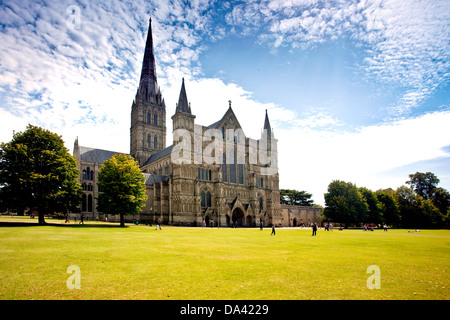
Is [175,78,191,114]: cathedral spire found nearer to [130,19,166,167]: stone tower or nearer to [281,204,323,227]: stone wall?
[130,19,166,167]: stone tower

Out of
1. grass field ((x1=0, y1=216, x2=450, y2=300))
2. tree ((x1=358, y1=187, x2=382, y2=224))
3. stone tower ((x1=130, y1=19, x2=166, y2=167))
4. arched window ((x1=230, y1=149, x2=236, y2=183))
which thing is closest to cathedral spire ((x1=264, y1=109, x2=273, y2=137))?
arched window ((x1=230, y1=149, x2=236, y2=183))

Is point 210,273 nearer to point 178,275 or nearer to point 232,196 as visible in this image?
point 178,275

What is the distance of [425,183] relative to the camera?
8894 centimetres

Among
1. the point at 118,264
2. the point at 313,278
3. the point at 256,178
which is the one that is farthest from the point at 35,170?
the point at 256,178

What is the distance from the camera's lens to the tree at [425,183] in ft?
289

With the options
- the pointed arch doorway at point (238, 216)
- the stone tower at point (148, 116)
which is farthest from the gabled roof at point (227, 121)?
the stone tower at point (148, 116)

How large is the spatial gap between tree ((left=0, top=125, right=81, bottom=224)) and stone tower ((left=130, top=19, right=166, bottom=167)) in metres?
44.0

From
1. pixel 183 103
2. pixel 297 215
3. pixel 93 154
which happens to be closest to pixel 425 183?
pixel 297 215

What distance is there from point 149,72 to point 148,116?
14.3 metres

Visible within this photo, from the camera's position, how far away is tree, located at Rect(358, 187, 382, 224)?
218 ft

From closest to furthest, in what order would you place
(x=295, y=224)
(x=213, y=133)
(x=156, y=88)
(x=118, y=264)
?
(x=118, y=264)
(x=213, y=133)
(x=295, y=224)
(x=156, y=88)

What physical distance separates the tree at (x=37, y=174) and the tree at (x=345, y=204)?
50977 millimetres

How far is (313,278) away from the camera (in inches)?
361
